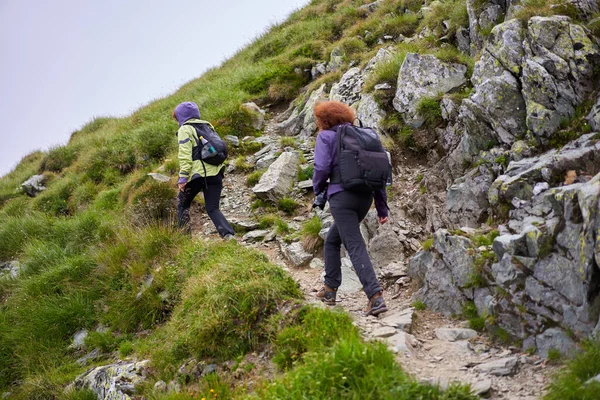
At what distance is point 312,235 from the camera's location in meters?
9.49

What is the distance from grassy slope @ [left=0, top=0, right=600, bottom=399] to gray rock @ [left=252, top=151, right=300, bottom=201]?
7.56 ft

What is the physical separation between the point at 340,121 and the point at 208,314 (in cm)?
338

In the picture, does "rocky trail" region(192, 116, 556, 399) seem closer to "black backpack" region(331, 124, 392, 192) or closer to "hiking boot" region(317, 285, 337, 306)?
"hiking boot" region(317, 285, 337, 306)

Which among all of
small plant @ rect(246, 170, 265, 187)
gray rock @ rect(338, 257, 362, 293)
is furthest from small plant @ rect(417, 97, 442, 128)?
small plant @ rect(246, 170, 265, 187)

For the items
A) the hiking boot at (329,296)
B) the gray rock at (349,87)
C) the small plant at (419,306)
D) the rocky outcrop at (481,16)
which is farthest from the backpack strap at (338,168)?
the gray rock at (349,87)

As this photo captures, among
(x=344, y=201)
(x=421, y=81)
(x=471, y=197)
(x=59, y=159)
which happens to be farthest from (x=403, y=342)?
(x=59, y=159)

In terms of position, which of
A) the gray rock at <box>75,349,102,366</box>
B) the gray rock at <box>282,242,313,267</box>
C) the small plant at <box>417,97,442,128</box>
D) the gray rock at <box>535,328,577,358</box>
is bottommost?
the gray rock at <box>535,328,577,358</box>

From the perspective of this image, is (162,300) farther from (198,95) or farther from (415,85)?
(198,95)

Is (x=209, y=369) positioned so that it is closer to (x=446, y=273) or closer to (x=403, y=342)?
(x=403, y=342)

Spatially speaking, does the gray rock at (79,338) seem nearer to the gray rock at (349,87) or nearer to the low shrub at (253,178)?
the low shrub at (253,178)

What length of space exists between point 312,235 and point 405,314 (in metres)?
3.45

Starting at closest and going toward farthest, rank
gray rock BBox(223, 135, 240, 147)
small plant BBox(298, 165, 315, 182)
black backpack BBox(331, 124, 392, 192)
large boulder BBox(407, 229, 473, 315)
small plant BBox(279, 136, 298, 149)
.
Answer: black backpack BBox(331, 124, 392, 192) < large boulder BBox(407, 229, 473, 315) < small plant BBox(298, 165, 315, 182) < small plant BBox(279, 136, 298, 149) < gray rock BBox(223, 135, 240, 147)

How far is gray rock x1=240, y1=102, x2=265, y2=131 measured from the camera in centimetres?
1584

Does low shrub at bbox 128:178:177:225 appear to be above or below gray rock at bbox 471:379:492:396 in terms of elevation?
above
